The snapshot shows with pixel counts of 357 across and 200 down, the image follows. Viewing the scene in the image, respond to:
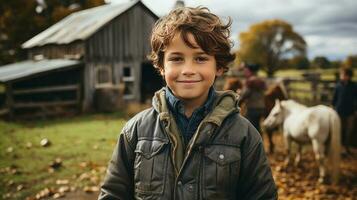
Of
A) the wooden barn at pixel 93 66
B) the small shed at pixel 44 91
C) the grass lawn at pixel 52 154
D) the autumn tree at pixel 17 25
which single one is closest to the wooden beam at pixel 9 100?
the small shed at pixel 44 91

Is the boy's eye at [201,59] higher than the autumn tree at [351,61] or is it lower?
lower

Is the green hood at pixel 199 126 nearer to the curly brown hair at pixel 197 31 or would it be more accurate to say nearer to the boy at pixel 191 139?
the boy at pixel 191 139

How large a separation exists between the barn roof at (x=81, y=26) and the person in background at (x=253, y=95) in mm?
11279

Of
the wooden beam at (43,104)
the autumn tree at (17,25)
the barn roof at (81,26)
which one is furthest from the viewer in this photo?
the autumn tree at (17,25)

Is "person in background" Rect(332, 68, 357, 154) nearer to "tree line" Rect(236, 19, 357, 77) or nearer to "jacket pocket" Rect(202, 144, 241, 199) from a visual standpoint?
"jacket pocket" Rect(202, 144, 241, 199)

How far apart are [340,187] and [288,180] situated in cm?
87

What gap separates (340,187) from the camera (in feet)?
18.9

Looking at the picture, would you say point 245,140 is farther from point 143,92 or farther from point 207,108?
point 143,92

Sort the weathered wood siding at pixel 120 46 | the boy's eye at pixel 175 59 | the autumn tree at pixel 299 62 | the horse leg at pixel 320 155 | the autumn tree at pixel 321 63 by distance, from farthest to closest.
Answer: the autumn tree at pixel 299 62 → the autumn tree at pixel 321 63 → the weathered wood siding at pixel 120 46 → the horse leg at pixel 320 155 → the boy's eye at pixel 175 59

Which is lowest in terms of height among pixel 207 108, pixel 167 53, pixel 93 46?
pixel 207 108

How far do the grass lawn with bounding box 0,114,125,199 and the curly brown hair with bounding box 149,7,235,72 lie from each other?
165 inches

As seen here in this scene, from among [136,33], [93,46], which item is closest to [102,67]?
[93,46]

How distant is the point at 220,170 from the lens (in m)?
1.72

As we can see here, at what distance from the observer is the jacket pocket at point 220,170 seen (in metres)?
1.71
